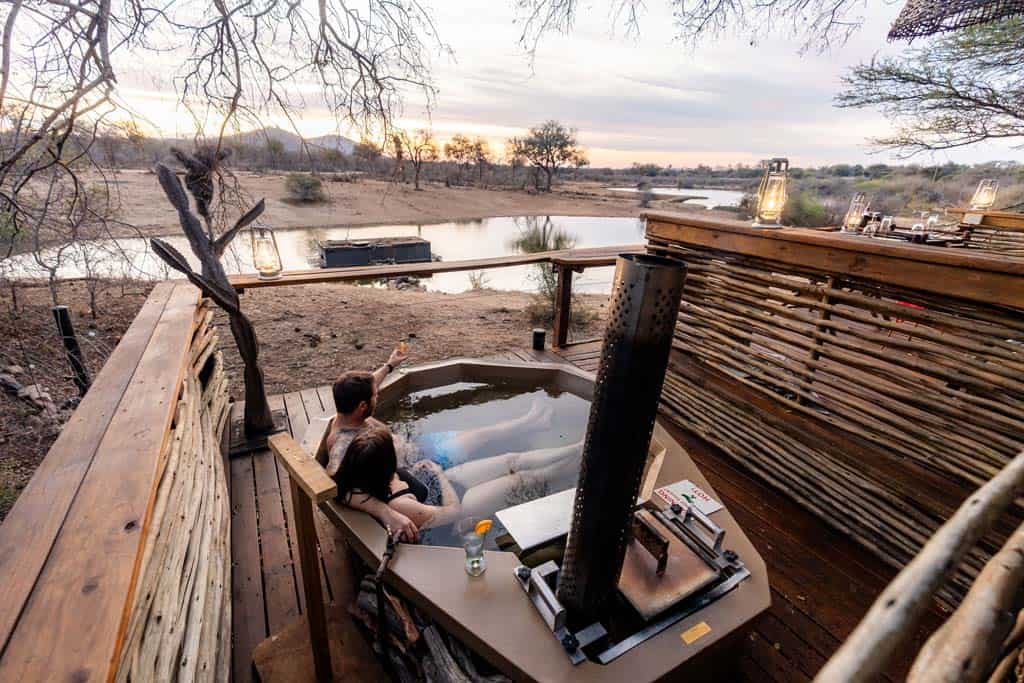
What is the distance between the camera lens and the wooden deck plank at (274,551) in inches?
70.9

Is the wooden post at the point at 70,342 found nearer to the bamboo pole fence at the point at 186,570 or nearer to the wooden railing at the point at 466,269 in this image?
the wooden railing at the point at 466,269

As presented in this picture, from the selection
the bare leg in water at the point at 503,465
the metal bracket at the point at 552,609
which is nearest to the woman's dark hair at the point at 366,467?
the metal bracket at the point at 552,609

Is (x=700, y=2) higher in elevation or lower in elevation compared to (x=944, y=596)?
higher

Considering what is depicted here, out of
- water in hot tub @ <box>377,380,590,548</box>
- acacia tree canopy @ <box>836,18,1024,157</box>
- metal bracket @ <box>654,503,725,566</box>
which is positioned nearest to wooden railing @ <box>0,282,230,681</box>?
water in hot tub @ <box>377,380,590,548</box>

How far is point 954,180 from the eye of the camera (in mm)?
13703

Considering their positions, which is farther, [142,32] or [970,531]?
[142,32]

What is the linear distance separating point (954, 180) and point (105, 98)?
63.8 feet

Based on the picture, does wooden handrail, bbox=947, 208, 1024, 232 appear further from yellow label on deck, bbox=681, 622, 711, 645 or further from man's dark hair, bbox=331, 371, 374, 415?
man's dark hair, bbox=331, 371, 374, 415

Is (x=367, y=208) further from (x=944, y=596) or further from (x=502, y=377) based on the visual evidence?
(x=944, y=596)

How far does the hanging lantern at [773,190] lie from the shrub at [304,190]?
62.0 feet

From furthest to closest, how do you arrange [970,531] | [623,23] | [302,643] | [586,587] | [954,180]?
[954,180]
[623,23]
[302,643]
[586,587]
[970,531]

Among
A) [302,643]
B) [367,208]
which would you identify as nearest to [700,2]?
[302,643]

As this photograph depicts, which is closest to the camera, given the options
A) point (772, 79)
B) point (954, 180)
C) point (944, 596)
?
point (944, 596)

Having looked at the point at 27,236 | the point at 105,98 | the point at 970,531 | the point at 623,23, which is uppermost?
the point at 623,23
